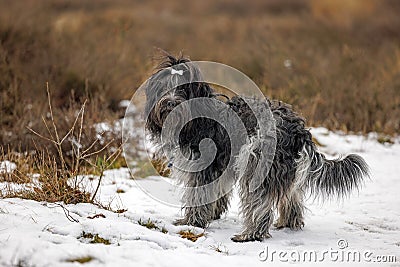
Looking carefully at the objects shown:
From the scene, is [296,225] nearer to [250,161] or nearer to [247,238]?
[247,238]

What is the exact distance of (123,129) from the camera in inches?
313

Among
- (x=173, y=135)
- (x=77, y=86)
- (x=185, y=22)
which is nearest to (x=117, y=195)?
(x=173, y=135)

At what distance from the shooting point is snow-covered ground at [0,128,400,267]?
12.5ft

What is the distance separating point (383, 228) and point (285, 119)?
1.48 metres

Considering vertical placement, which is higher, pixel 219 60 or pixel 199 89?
pixel 219 60

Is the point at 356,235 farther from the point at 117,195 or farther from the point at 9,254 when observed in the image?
the point at 9,254

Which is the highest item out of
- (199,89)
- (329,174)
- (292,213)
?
(199,89)

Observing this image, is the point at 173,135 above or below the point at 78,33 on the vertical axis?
below

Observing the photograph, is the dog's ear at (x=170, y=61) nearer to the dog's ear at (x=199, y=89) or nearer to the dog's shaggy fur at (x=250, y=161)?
the dog's shaggy fur at (x=250, y=161)

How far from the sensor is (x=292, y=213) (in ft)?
16.6

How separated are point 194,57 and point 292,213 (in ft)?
27.5

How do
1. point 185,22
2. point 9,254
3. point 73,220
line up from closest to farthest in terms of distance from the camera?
point 9,254 → point 73,220 → point 185,22

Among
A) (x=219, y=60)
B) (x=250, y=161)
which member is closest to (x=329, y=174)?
(x=250, y=161)

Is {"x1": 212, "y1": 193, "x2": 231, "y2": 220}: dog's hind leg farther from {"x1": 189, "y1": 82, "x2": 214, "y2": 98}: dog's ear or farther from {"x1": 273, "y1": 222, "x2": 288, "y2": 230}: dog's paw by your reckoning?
{"x1": 189, "y1": 82, "x2": 214, "y2": 98}: dog's ear
